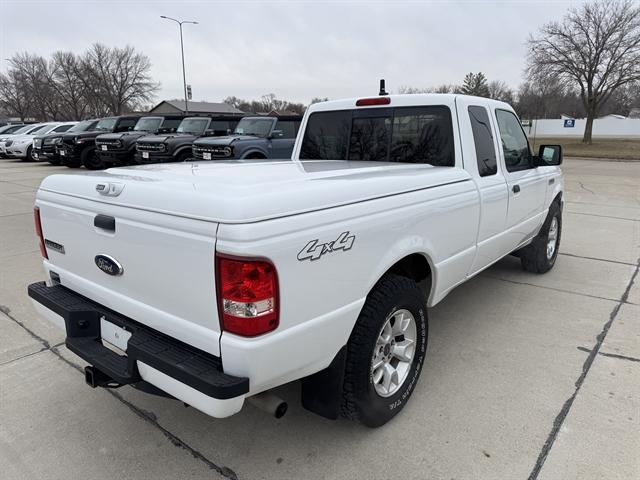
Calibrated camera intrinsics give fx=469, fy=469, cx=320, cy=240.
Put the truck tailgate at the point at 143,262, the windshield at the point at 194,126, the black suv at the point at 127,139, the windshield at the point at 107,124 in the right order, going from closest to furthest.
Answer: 1. the truck tailgate at the point at 143,262
2. the windshield at the point at 194,126
3. the black suv at the point at 127,139
4. the windshield at the point at 107,124

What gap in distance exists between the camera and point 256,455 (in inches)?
98.9

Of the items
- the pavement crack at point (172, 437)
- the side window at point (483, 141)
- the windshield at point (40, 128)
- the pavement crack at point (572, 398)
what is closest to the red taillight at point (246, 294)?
the pavement crack at point (172, 437)

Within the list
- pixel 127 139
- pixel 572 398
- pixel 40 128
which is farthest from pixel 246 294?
pixel 40 128

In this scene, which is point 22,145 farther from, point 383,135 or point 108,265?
point 108,265

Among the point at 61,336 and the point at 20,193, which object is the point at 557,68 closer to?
the point at 20,193

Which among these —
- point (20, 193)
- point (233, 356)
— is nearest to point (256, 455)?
point (233, 356)

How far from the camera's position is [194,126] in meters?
Answer: 13.4

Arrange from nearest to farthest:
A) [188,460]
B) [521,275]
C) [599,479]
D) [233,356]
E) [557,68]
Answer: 1. [233,356]
2. [599,479]
3. [188,460]
4. [521,275]
5. [557,68]

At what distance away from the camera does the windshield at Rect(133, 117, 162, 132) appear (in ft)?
50.1

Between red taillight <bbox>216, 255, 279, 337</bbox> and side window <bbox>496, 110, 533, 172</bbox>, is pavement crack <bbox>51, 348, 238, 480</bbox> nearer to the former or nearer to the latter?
red taillight <bbox>216, 255, 279, 337</bbox>

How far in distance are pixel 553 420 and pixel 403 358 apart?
3.07 feet

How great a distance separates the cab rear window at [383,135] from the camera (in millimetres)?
3557

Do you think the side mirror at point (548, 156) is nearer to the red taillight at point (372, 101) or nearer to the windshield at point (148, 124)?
the red taillight at point (372, 101)

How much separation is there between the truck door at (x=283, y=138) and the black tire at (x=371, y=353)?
879cm
